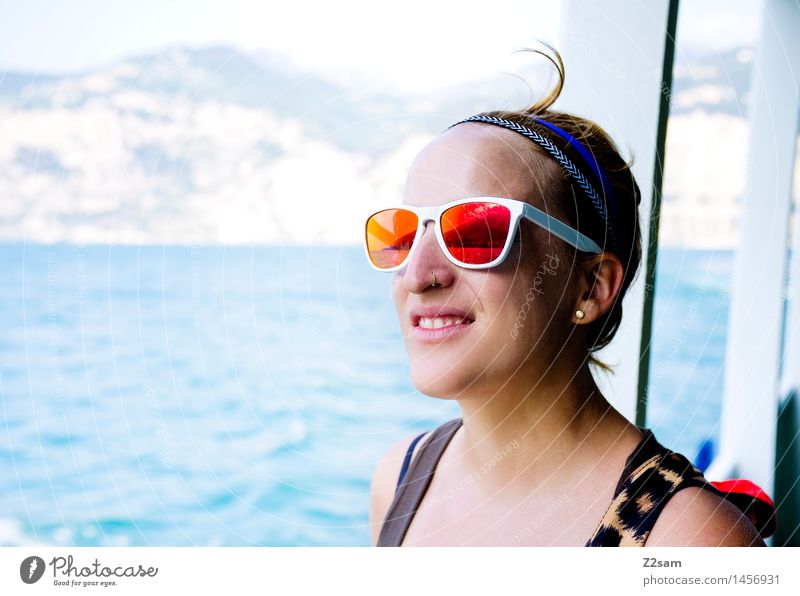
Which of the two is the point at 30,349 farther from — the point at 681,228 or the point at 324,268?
the point at 324,268

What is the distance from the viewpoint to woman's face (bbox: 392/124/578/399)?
2.33 feet

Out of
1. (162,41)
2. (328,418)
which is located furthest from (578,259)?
(328,418)

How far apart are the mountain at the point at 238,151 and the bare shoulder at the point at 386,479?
0.41m

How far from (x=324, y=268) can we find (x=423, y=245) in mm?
7990

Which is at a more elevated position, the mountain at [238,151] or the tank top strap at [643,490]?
the tank top strap at [643,490]

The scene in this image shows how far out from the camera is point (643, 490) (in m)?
0.65

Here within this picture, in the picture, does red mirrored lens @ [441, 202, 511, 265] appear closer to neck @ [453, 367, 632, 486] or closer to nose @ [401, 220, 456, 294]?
nose @ [401, 220, 456, 294]

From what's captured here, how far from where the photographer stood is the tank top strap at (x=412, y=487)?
815 mm

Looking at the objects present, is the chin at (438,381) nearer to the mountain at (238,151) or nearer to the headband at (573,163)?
the headband at (573,163)

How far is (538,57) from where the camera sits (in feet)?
2.91

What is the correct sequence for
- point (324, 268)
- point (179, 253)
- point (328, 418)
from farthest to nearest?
point (324, 268) → point (328, 418) → point (179, 253)

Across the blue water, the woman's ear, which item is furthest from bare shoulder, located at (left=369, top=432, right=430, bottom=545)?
the blue water

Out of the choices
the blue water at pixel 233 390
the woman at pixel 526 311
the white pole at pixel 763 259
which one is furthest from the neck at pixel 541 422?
the blue water at pixel 233 390

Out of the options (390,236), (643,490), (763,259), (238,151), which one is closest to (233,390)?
(238,151)
